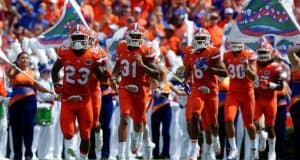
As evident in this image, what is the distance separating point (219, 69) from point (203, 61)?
298 millimetres

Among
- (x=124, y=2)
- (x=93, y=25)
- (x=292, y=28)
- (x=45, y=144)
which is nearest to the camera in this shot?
(x=292, y=28)

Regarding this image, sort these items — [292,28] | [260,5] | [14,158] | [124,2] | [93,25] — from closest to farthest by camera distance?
[292,28] → [260,5] → [14,158] → [93,25] → [124,2]

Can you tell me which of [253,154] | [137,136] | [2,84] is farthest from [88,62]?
[253,154]

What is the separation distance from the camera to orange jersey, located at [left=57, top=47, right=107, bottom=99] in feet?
55.9

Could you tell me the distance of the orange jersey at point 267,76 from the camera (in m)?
19.6

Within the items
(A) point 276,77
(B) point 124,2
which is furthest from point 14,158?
(B) point 124,2

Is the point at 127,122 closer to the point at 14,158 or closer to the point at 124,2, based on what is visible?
the point at 14,158

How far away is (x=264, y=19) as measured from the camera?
17.8m

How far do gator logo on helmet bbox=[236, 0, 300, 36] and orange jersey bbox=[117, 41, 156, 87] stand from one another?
1.51 meters

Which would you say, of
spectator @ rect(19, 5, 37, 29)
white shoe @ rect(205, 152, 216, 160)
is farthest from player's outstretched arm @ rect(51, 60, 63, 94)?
spectator @ rect(19, 5, 37, 29)

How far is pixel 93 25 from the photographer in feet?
77.5

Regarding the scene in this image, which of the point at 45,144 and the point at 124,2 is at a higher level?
the point at 124,2

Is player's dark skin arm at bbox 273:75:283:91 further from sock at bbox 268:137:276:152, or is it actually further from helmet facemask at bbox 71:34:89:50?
helmet facemask at bbox 71:34:89:50

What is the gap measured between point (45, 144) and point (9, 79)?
2117 millimetres
